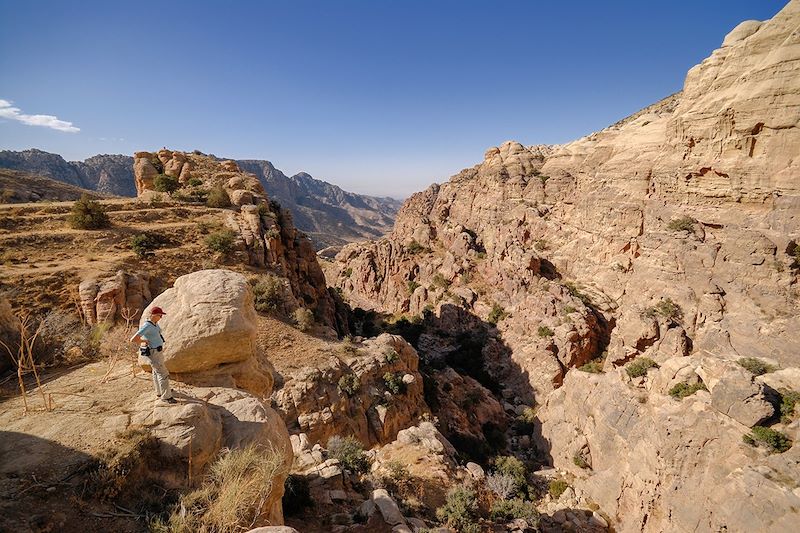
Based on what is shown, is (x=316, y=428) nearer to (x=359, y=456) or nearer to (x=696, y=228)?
(x=359, y=456)

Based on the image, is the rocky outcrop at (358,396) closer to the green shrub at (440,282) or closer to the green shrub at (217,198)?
the green shrub at (217,198)

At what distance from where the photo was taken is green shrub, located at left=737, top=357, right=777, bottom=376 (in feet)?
53.5

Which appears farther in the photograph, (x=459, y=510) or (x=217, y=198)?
(x=217, y=198)

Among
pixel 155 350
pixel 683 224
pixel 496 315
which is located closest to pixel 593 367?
pixel 496 315

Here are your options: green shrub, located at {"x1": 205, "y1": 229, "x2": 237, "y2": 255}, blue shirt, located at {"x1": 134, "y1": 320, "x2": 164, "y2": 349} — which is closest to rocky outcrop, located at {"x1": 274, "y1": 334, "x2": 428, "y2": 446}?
blue shirt, located at {"x1": 134, "y1": 320, "x2": 164, "y2": 349}

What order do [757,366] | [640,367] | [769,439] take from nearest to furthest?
1. [769,439]
2. [757,366]
3. [640,367]

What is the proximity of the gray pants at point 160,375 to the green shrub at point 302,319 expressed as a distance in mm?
14130

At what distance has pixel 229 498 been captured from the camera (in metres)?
5.22

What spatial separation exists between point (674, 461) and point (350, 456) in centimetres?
1403

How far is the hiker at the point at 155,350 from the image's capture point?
6230 mm

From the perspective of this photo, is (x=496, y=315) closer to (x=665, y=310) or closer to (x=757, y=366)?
(x=665, y=310)

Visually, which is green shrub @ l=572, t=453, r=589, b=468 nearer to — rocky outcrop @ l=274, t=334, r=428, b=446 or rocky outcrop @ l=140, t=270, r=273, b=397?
rocky outcrop @ l=274, t=334, r=428, b=446

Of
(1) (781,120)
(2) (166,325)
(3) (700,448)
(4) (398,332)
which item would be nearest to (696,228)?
(1) (781,120)

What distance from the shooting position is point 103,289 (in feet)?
53.4
